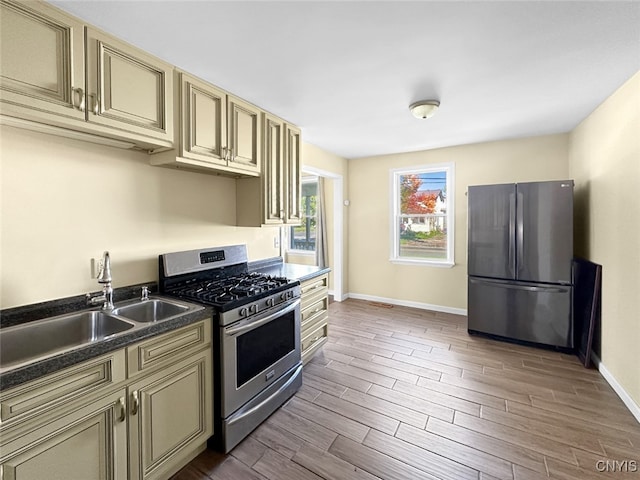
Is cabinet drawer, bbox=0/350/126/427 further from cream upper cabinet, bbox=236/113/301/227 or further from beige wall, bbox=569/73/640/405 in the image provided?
beige wall, bbox=569/73/640/405

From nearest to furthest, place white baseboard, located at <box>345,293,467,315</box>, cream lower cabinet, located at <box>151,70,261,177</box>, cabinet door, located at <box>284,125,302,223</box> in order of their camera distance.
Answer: cream lower cabinet, located at <box>151,70,261,177</box>
cabinet door, located at <box>284,125,302,223</box>
white baseboard, located at <box>345,293,467,315</box>

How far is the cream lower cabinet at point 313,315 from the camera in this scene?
107 inches

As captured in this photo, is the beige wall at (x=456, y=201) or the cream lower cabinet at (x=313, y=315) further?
the beige wall at (x=456, y=201)

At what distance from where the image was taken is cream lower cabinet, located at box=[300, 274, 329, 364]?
8.91 ft

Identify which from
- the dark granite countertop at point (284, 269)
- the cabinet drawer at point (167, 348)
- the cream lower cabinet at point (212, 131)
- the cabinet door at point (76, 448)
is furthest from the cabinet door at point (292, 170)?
the cabinet door at point (76, 448)

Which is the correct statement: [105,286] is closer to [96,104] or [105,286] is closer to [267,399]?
[96,104]

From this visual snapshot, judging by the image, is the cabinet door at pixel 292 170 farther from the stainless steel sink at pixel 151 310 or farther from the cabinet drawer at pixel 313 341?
the stainless steel sink at pixel 151 310

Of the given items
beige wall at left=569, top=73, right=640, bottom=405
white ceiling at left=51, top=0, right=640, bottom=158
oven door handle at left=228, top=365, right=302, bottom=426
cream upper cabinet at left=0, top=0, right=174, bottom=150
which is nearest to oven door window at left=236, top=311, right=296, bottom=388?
oven door handle at left=228, top=365, right=302, bottom=426

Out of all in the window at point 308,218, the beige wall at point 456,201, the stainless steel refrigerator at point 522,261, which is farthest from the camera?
the window at point 308,218

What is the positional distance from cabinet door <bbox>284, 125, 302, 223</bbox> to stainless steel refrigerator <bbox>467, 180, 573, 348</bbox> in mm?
2134

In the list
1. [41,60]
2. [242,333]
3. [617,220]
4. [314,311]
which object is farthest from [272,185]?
[617,220]

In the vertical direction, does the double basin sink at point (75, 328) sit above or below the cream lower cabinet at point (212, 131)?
below

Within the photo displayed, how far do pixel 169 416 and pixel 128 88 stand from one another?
1.86m

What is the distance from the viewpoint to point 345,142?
3.99 meters
